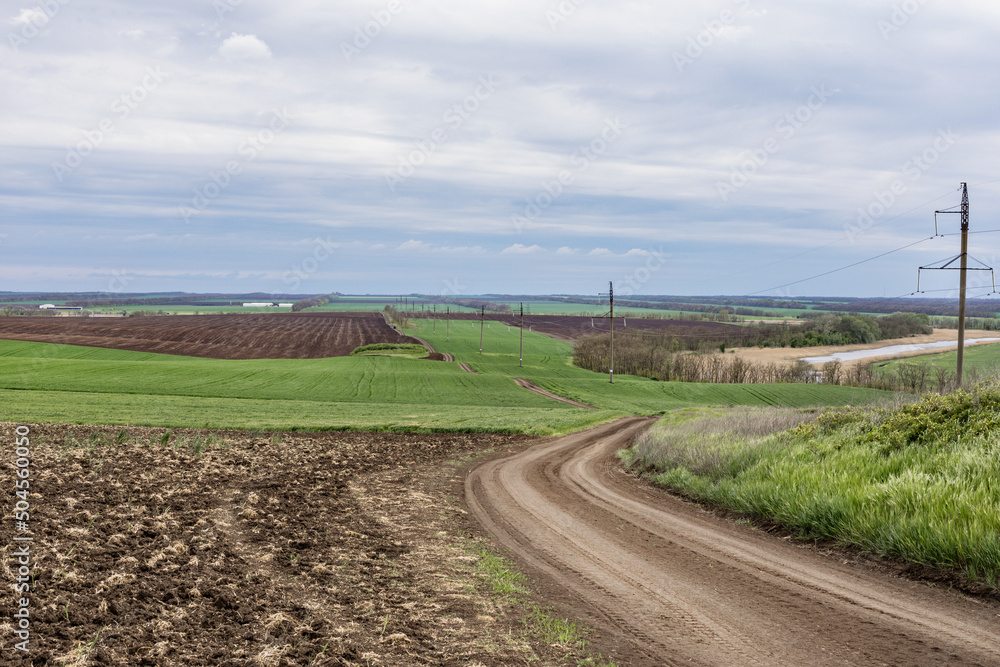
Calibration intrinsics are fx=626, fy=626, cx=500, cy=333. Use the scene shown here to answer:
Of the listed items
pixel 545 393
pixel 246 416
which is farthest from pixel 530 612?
pixel 545 393

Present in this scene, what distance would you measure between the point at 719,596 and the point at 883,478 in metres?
5.30

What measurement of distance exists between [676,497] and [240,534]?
10.7 meters

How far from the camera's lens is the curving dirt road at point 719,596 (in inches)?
285

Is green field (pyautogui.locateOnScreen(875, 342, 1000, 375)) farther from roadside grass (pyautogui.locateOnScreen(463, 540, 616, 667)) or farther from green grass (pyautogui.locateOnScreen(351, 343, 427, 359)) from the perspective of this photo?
roadside grass (pyautogui.locateOnScreen(463, 540, 616, 667))

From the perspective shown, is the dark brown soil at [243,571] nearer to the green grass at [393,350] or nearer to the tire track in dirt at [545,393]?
the tire track in dirt at [545,393]

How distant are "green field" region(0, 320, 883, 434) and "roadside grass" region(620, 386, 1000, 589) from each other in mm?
9940

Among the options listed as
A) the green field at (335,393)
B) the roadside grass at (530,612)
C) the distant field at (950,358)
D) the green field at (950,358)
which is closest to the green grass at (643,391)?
the green field at (335,393)

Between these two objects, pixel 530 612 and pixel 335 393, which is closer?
pixel 530 612

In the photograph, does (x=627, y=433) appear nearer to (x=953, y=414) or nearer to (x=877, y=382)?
(x=953, y=414)

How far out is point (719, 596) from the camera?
897 cm

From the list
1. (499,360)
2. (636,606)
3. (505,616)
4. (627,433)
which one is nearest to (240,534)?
(505,616)

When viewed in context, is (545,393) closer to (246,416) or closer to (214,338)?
(246,416)

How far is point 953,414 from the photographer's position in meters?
13.4

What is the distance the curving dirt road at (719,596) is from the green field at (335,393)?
Result: 50.1ft
